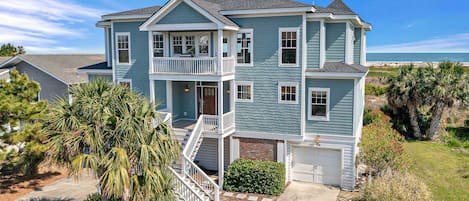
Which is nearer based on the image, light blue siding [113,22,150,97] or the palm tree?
light blue siding [113,22,150,97]

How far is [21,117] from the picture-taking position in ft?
48.4

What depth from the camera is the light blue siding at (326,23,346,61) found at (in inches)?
674

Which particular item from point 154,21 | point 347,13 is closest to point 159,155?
point 154,21

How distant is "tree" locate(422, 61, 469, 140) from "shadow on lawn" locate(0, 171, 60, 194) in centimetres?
2264

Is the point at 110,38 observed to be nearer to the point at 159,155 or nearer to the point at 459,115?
the point at 159,155

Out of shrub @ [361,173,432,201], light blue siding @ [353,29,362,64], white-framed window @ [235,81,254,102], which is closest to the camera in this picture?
shrub @ [361,173,432,201]

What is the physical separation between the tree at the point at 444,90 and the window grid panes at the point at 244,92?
46.2ft

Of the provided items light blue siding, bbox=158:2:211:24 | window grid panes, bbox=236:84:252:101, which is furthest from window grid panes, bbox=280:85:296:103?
light blue siding, bbox=158:2:211:24

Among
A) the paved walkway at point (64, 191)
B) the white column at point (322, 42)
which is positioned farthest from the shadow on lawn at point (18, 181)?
the white column at point (322, 42)

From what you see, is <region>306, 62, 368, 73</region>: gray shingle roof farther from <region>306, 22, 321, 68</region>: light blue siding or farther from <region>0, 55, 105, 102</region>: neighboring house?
<region>0, 55, 105, 102</region>: neighboring house

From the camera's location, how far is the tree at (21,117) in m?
14.4

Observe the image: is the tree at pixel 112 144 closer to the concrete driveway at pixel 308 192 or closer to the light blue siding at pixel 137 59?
the concrete driveway at pixel 308 192

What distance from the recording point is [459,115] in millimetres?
30328

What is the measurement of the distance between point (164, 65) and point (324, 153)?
8156mm
